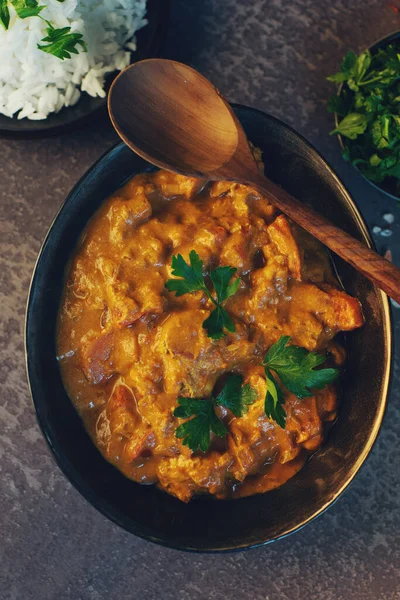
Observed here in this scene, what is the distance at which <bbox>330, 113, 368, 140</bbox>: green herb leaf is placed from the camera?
285 centimetres

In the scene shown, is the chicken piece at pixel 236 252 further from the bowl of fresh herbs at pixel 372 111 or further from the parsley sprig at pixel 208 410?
the bowl of fresh herbs at pixel 372 111

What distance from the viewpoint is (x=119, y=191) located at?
2.75m

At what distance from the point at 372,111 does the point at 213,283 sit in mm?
1106

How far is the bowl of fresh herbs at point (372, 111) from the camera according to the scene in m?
2.81

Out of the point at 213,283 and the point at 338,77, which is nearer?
the point at 213,283

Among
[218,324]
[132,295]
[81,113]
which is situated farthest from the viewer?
[81,113]

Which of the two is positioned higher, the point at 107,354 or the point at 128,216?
the point at 128,216

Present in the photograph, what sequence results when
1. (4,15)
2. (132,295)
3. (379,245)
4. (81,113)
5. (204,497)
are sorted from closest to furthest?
(132,295) → (4,15) → (204,497) → (81,113) → (379,245)

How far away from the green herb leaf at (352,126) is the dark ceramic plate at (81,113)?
0.91 meters

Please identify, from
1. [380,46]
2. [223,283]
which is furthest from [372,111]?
[223,283]

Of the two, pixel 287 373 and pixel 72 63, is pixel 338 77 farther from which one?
pixel 287 373

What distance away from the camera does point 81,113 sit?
114 inches

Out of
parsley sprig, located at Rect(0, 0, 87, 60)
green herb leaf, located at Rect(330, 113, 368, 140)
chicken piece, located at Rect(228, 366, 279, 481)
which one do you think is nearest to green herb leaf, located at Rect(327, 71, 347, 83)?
green herb leaf, located at Rect(330, 113, 368, 140)

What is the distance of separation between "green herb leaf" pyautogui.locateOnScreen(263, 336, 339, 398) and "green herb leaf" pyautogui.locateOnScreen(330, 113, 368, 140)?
1064mm
